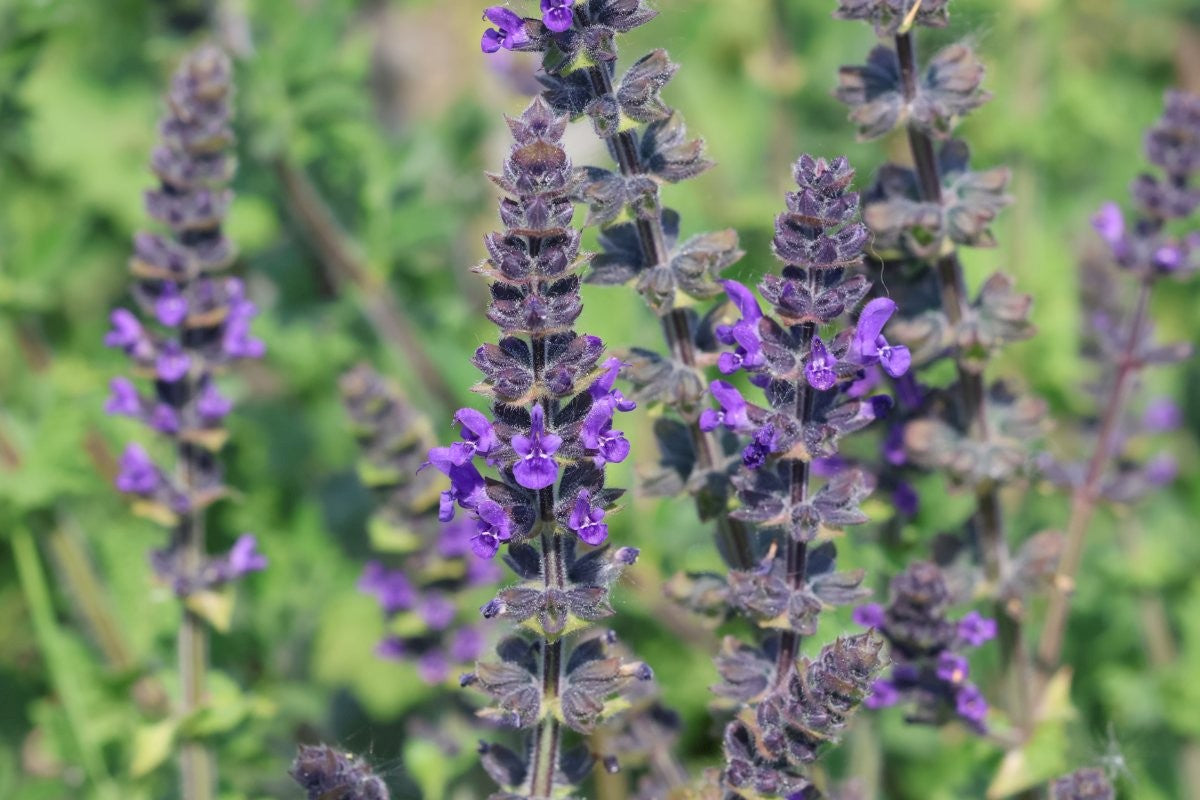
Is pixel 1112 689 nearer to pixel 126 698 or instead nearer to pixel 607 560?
pixel 607 560

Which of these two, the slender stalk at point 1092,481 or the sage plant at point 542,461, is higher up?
the slender stalk at point 1092,481

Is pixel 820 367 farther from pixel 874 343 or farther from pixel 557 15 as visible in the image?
pixel 557 15

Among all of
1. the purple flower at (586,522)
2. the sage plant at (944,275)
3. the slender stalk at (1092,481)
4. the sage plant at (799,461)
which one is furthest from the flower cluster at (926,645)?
the purple flower at (586,522)

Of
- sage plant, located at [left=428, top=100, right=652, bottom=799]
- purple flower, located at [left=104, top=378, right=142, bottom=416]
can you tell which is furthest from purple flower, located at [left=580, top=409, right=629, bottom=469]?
purple flower, located at [left=104, top=378, right=142, bottom=416]

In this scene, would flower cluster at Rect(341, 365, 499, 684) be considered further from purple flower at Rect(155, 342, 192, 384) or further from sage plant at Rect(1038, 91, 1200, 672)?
sage plant at Rect(1038, 91, 1200, 672)

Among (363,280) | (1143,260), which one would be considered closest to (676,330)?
(1143,260)

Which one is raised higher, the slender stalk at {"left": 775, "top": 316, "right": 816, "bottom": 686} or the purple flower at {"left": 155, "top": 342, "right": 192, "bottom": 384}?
the purple flower at {"left": 155, "top": 342, "right": 192, "bottom": 384}

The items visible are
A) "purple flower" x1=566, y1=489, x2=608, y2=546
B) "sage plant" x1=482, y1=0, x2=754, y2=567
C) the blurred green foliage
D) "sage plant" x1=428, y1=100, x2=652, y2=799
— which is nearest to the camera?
"sage plant" x1=428, y1=100, x2=652, y2=799

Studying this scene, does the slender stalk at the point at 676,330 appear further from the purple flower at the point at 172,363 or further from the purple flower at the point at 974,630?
the purple flower at the point at 172,363
